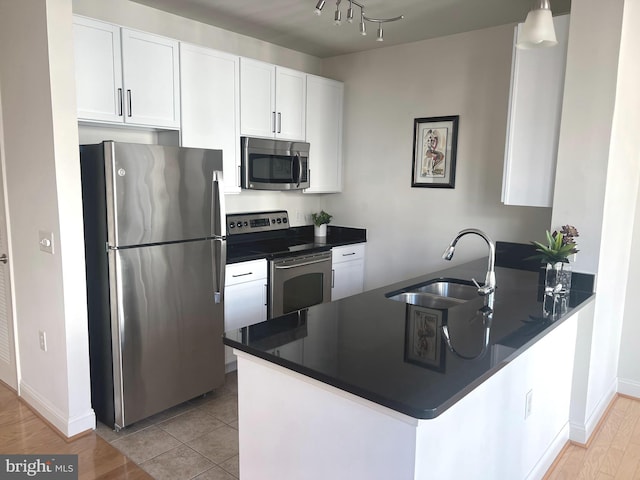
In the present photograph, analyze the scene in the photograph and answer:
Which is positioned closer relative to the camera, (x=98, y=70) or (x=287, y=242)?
(x=98, y=70)

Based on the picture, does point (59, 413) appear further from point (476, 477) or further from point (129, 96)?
point (476, 477)

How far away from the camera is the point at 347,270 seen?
170 inches

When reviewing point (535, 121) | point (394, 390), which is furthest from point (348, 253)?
point (394, 390)

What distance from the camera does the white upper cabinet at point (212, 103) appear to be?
323cm

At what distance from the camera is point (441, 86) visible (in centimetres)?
385

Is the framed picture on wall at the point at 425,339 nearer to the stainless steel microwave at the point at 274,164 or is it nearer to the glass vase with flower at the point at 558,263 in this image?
the glass vase with flower at the point at 558,263

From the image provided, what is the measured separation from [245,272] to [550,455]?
2.16m

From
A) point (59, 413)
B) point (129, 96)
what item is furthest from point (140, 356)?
point (129, 96)

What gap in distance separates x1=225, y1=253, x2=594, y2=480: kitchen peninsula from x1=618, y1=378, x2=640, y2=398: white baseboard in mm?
1483

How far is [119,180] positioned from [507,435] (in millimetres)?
2246

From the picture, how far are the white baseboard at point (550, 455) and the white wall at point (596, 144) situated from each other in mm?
96

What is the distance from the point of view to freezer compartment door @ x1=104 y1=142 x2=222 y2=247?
2.57 metres

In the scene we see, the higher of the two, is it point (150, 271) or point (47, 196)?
point (47, 196)

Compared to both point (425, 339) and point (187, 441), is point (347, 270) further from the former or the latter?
point (425, 339)
